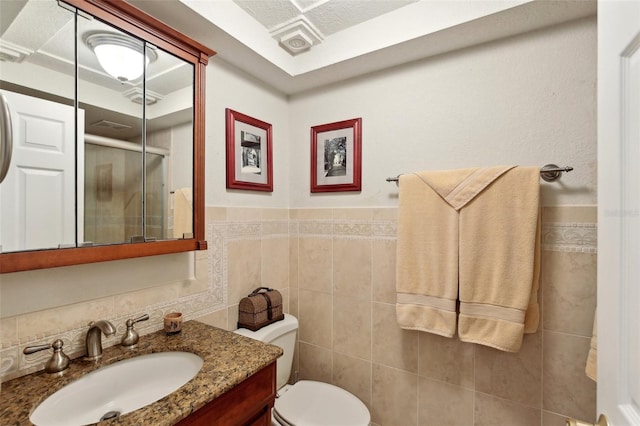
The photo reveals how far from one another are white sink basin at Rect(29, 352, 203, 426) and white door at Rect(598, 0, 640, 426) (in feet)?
3.64

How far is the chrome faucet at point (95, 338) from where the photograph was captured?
39.4 inches

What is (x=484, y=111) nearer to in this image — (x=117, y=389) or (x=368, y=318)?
(x=368, y=318)

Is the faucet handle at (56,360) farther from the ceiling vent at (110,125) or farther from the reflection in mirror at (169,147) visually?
the ceiling vent at (110,125)

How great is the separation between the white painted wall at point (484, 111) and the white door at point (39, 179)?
121 cm

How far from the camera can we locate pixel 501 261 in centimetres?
124

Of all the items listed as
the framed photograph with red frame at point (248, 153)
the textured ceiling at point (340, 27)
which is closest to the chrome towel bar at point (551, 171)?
the textured ceiling at point (340, 27)

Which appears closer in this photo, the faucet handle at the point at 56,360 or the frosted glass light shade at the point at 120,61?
the faucet handle at the point at 56,360

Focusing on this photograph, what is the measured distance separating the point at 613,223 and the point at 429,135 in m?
1.06

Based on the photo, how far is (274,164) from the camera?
188cm

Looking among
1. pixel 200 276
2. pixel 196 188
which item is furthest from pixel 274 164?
pixel 200 276

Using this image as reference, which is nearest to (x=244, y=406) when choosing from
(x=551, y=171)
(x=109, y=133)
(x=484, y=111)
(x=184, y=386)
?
(x=184, y=386)

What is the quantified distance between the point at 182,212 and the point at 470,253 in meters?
1.26

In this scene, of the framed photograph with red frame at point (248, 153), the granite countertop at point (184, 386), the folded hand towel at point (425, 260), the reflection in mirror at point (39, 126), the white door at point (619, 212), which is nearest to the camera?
the white door at point (619, 212)

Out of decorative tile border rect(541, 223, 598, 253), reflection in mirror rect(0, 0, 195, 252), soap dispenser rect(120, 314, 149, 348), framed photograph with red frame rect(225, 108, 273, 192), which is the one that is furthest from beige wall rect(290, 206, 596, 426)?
soap dispenser rect(120, 314, 149, 348)
